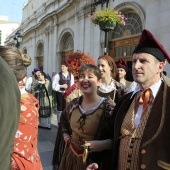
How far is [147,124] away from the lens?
5.31 feet

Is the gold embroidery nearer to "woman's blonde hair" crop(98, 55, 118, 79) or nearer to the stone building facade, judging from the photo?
"woman's blonde hair" crop(98, 55, 118, 79)

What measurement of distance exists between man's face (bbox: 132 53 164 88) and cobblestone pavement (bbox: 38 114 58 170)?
2989mm

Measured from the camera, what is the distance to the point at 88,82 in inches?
99.3

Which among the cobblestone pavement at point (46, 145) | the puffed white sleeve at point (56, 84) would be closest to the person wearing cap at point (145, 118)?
the cobblestone pavement at point (46, 145)

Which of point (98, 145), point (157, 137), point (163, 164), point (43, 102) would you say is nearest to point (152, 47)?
point (157, 137)

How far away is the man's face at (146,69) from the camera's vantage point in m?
1.73

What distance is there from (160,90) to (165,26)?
721 centimetres

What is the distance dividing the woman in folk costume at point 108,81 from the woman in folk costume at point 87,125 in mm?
772

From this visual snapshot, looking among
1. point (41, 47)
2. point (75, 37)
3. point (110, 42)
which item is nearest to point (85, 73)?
point (110, 42)

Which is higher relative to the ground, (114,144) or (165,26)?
(165,26)

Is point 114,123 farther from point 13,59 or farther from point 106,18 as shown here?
point 106,18

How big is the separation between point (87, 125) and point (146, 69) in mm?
897

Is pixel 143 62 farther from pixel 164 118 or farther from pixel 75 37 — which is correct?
pixel 75 37

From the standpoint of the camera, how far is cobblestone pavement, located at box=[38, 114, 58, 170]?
439 centimetres
